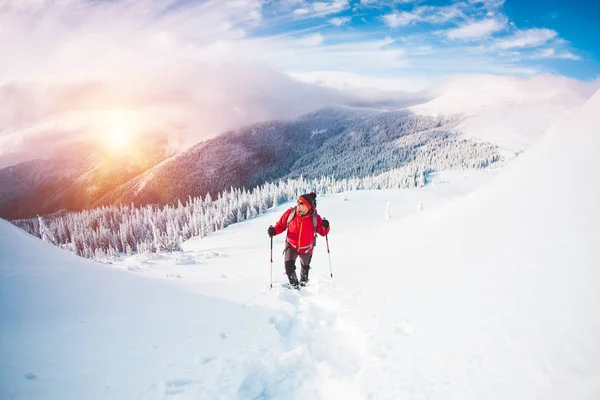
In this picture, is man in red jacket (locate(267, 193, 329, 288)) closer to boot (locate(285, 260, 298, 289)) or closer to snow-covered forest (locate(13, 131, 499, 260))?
boot (locate(285, 260, 298, 289))

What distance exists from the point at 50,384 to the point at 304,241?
643cm

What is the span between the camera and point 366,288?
761cm

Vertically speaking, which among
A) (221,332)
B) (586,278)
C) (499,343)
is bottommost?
(221,332)

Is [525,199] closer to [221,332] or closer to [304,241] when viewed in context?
[304,241]

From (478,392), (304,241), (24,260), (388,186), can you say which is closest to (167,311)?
(24,260)

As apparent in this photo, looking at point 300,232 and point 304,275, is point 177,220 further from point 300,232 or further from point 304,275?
point 300,232

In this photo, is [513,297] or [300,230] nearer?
[513,297]

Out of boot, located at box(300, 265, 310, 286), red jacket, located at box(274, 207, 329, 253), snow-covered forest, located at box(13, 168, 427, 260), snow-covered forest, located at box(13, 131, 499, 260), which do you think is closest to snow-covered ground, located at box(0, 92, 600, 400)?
boot, located at box(300, 265, 310, 286)

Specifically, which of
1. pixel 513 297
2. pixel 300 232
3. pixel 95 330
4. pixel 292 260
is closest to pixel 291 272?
pixel 292 260

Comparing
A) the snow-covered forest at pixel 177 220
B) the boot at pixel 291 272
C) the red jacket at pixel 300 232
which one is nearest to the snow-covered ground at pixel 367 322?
the boot at pixel 291 272

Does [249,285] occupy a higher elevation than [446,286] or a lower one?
lower

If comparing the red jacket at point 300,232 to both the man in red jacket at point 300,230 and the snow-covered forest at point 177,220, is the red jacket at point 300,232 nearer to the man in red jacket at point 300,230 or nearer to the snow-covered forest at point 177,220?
the man in red jacket at point 300,230

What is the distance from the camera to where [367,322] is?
5738 millimetres

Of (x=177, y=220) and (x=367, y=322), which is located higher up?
(x=367, y=322)
